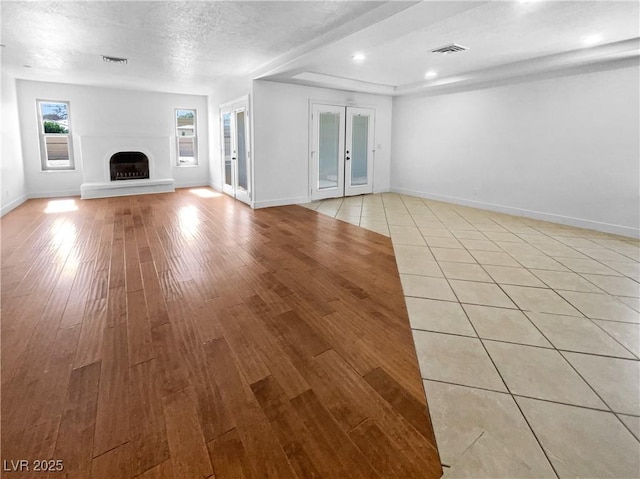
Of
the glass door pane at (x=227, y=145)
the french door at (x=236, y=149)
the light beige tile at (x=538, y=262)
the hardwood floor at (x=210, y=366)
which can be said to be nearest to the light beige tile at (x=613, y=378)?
the hardwood floor at (x=210, y=366)

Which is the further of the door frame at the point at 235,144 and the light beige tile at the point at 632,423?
the door frame at the point at 235,144

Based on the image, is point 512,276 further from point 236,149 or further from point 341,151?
point 236,149

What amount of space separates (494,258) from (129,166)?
8.46 metres

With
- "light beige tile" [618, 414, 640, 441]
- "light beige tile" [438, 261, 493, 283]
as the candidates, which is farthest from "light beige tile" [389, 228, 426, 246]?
"light beige tile" [618, 414, 640, 441]

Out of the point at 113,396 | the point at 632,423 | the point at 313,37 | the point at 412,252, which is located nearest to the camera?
the point at 632,423

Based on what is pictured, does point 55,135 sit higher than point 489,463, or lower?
higher

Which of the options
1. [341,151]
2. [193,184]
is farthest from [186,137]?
[341,151]

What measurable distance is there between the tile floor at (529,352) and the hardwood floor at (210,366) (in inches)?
7.1

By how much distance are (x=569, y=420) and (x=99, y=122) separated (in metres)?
9.64

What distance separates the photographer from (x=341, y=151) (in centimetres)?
762

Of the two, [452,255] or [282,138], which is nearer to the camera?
[452,255]

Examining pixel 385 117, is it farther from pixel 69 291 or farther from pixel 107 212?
pixel 69 291

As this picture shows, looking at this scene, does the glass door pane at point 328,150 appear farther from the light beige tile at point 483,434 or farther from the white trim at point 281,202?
the light beige tile at point 483,434

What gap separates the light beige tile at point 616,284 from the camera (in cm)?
298
